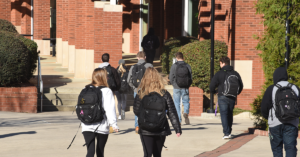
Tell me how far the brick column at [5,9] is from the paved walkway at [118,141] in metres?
22.7

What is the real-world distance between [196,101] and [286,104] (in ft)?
22.5

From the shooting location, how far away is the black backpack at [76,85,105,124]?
19.0 ft

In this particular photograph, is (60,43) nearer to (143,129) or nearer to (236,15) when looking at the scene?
(236,15)

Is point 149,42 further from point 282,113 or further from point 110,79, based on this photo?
point 282,113

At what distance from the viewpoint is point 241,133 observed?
9.95 metres

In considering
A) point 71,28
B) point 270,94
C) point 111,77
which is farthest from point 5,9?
point 270,94

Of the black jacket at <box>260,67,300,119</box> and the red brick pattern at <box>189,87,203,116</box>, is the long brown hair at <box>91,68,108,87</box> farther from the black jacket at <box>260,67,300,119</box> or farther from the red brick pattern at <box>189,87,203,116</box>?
the red brick pattern at <box>189,87,203,116</box>

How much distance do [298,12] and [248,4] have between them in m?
5.07

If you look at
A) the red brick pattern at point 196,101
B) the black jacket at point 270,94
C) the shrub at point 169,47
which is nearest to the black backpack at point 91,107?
the black jacket at point 270,94

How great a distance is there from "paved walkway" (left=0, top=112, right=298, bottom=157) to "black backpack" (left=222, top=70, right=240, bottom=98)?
37.8 inches

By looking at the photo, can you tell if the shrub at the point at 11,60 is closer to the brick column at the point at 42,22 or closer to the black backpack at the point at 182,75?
the black backpack at the point at 182,75

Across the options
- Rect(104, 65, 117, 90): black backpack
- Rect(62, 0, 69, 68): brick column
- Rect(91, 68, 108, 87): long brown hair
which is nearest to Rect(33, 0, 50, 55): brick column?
Rect(62, 0, 69, 68): brick column

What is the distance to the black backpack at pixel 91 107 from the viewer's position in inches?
228

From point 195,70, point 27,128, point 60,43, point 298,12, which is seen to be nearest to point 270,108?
point 298,12
